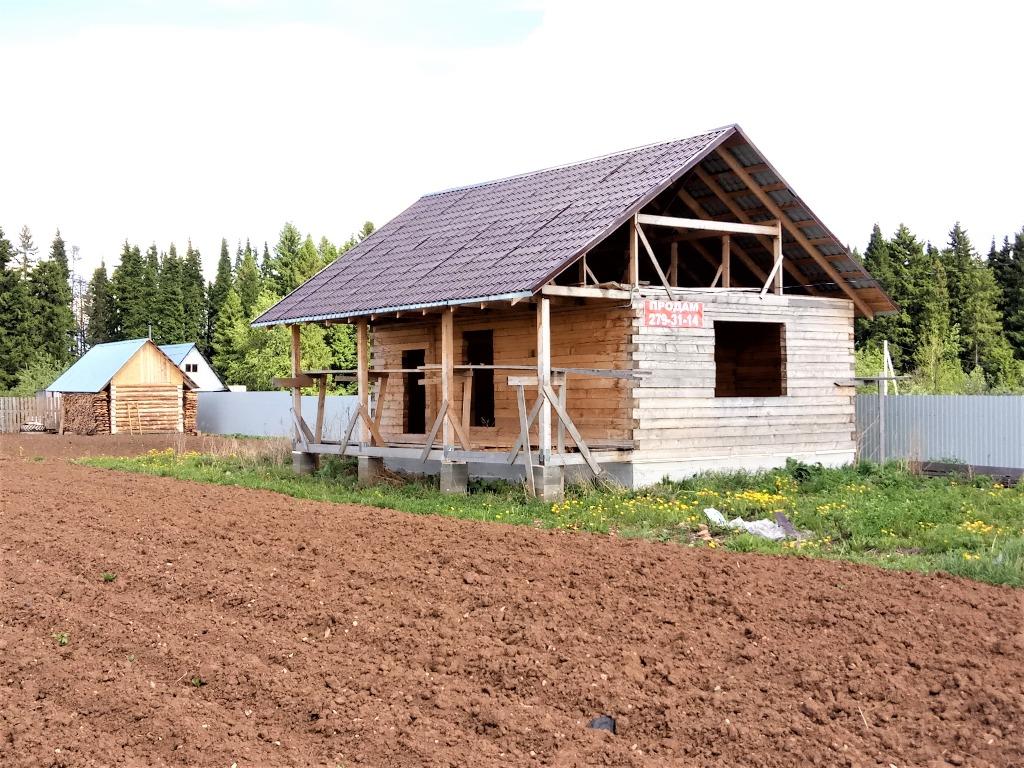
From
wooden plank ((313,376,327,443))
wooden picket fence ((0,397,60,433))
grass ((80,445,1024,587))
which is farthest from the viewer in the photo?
wooden picket fence ((0,397,60,433))

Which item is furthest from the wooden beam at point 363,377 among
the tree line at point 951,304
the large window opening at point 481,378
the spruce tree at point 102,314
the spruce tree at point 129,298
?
the spruce tree at point 102,314

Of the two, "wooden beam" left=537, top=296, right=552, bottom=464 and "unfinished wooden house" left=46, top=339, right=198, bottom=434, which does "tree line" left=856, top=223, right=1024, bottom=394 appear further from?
"wooden beam" left=537, top=296, right=552, bottom=464

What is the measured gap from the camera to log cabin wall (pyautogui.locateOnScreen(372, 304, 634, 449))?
1667 centimetres

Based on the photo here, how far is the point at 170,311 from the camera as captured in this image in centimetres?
6962

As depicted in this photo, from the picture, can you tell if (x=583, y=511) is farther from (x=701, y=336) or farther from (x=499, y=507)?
(x=701, y=336)

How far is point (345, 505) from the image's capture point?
15.5m

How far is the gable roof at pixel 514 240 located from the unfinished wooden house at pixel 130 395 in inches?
831

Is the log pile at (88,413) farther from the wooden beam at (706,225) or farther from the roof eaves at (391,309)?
the wooden beam at (706,225)

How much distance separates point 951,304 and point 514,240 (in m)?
35.5

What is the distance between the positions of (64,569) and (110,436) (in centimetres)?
2918

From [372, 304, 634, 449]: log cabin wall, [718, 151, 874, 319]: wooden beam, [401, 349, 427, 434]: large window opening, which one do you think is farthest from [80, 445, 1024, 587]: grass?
[718, 151, 874, 319]: wooden beam

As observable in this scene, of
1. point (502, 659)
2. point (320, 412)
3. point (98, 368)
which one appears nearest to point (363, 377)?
point (320, 412)

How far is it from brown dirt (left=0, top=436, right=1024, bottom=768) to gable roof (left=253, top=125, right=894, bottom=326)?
565 cm

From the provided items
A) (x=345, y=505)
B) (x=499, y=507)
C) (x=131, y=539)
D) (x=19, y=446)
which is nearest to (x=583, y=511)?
(x=499, y=507)
